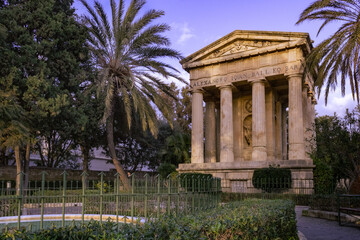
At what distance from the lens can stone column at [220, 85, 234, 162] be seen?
20500 mm

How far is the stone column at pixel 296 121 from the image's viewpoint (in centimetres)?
1823

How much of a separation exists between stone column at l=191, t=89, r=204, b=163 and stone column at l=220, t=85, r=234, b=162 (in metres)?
1.37

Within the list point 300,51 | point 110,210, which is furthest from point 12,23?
point 300,51

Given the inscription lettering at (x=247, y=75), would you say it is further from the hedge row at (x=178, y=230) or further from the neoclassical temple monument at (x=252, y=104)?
the hedge row at (x=178, y=230)

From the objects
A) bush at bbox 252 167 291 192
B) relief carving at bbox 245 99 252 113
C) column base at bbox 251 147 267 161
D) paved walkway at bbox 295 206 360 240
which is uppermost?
relief carving at bbox 245 99 252 113

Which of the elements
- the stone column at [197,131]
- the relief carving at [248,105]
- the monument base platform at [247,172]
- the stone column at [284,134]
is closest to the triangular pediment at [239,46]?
the stone column at [197,131]

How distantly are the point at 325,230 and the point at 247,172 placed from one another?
372 inches

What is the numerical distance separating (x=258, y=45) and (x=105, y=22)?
850 centimetres

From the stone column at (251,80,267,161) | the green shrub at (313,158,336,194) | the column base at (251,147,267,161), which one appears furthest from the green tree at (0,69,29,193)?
the green shrub at (313,158,336,194)

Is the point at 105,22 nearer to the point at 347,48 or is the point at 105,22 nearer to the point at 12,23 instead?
the point at 12,23

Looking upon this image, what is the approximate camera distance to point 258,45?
787 inches

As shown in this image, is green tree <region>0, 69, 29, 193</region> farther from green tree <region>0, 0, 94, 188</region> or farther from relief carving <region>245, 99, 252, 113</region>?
relief carving <region>245, 99, 252, 113</region>

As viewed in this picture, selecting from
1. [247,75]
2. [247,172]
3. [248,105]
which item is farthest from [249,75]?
[247,172]

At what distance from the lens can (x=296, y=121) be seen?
18.5 m
